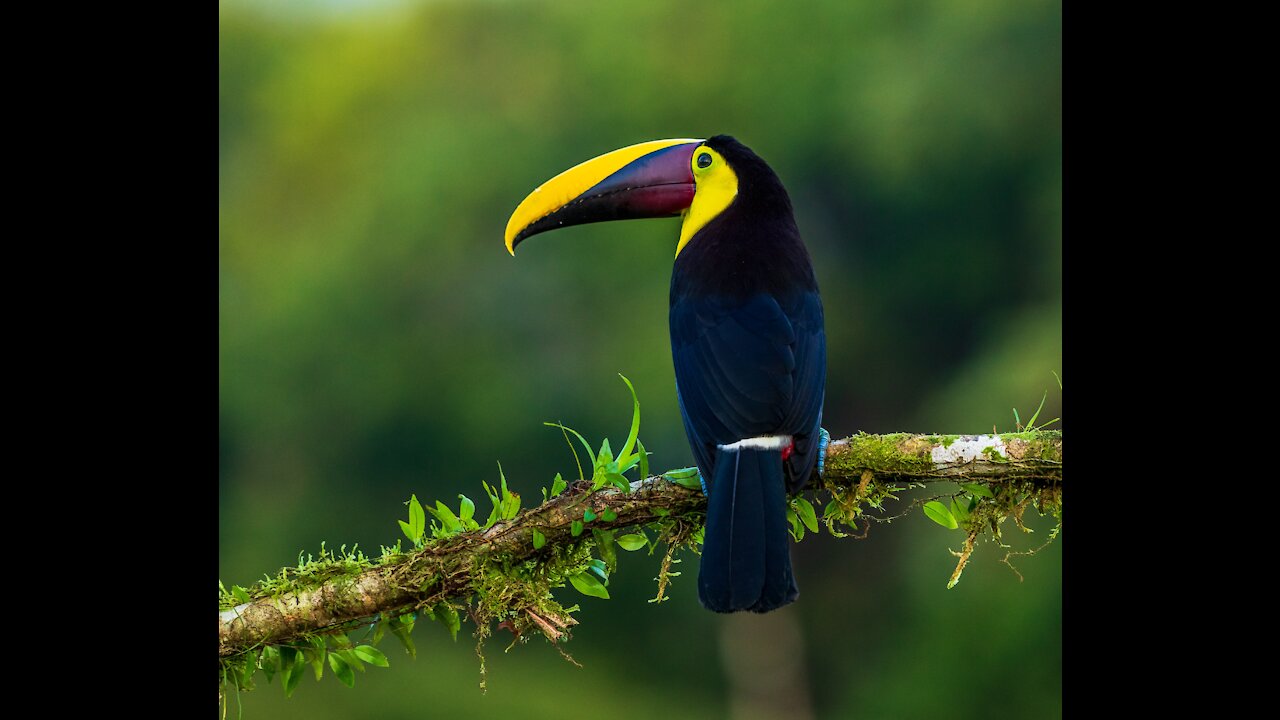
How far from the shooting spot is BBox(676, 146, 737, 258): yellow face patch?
344cm

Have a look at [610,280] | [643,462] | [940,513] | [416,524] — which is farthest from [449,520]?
[610,280]

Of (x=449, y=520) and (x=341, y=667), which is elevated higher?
(x=449, y=520)

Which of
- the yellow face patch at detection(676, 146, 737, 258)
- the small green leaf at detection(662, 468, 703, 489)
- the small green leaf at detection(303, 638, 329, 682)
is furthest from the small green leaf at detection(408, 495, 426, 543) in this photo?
the yellow face patch at detection(676, 146, 737, 258)

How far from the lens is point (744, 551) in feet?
8.45

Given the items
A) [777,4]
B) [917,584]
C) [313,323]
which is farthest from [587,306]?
[777,4]

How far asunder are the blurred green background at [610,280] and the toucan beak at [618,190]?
22.8ft

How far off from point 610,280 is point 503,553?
10.4 m

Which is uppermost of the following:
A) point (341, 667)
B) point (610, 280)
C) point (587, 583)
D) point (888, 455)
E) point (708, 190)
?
point (610, 280)

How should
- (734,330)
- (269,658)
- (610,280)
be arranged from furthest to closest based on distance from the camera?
1. (610,280)
2. (734,330)
3. (269,658)

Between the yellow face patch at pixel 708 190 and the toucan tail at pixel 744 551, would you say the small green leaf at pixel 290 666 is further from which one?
the yellow face patch at pixel 708 190

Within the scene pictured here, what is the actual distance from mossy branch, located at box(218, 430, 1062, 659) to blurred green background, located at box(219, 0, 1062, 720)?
7.96 meters

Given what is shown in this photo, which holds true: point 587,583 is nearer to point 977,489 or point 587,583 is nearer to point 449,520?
point 449,520
